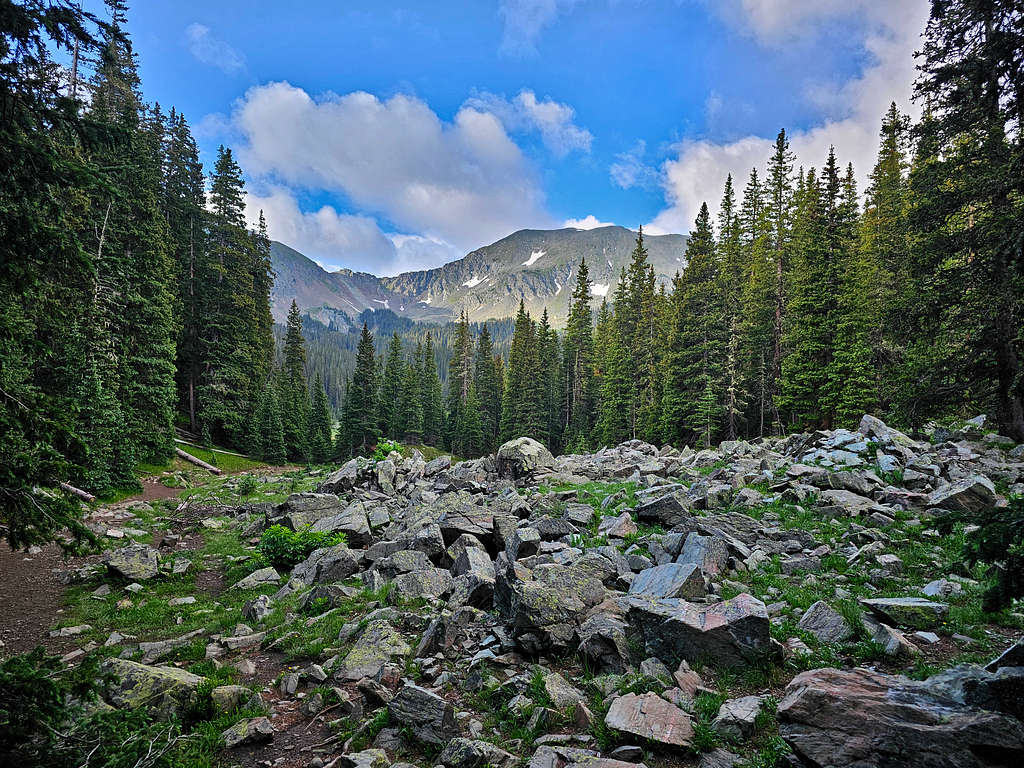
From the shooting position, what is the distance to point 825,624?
5301mm

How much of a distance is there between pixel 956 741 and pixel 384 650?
6.40 meters

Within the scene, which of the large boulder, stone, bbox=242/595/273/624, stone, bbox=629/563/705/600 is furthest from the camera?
the large boulder

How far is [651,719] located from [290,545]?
35.2 feet

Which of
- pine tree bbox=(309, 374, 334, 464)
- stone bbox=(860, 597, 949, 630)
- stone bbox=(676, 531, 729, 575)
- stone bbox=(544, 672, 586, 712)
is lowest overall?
pine tree bbox=(309, 374, 334, 464)

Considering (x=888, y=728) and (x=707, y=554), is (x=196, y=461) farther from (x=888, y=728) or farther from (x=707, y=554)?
(x=888, y=728)

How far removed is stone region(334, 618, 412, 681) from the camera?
20.4 feet

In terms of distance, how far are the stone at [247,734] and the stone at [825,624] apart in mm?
6705

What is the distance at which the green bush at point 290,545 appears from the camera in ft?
38.8

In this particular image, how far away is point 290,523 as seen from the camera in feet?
43.9

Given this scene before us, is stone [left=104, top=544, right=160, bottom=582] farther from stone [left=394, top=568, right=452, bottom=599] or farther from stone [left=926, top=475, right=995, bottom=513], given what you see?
stone [left=926, top=475, right=995, bottom=513]

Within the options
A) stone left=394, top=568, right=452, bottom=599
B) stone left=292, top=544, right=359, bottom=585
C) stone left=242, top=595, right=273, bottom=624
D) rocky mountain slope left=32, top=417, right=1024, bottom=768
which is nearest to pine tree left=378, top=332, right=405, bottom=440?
rocky mountain slope left=32, top=417, right=1024, bottom=768

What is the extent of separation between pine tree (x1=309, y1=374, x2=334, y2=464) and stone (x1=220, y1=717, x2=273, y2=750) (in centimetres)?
5325

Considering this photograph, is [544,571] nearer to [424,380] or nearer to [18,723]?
[18,723]

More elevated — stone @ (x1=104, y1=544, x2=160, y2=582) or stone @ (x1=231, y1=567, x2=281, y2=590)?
stone @ (x1=104, y1=544, x2=160, y2=582)
